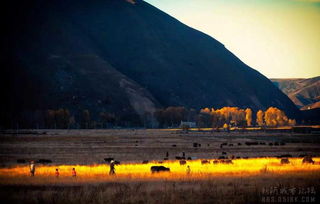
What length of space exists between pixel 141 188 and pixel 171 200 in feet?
15.5

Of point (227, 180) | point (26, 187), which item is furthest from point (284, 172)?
point (26, 187)

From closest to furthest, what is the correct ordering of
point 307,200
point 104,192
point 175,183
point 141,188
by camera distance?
point 307,200 < point 104,192 < point 141,188 < point 175,183

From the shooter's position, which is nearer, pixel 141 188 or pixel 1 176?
pixel 141 188

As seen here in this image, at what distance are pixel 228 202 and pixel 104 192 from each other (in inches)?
301

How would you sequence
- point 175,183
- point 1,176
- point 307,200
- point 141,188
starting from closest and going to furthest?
point 307,200 → point 141,188 → point 175,183 → point 1,176

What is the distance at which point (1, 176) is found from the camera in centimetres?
3556

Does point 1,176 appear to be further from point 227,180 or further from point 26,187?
point 227,180

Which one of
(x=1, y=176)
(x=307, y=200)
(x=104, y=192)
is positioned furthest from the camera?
(x=1, y=176)

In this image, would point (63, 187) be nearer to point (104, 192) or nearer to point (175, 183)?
point (104, 192)

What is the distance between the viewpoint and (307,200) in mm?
23141

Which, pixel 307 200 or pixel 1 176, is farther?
pixel 1 176

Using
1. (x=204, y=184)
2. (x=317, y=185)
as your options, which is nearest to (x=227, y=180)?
(x=204, y=184)

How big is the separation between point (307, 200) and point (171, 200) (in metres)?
7.13

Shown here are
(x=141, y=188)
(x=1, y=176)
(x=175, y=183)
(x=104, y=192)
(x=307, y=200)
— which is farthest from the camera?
(x=1, y=176)
